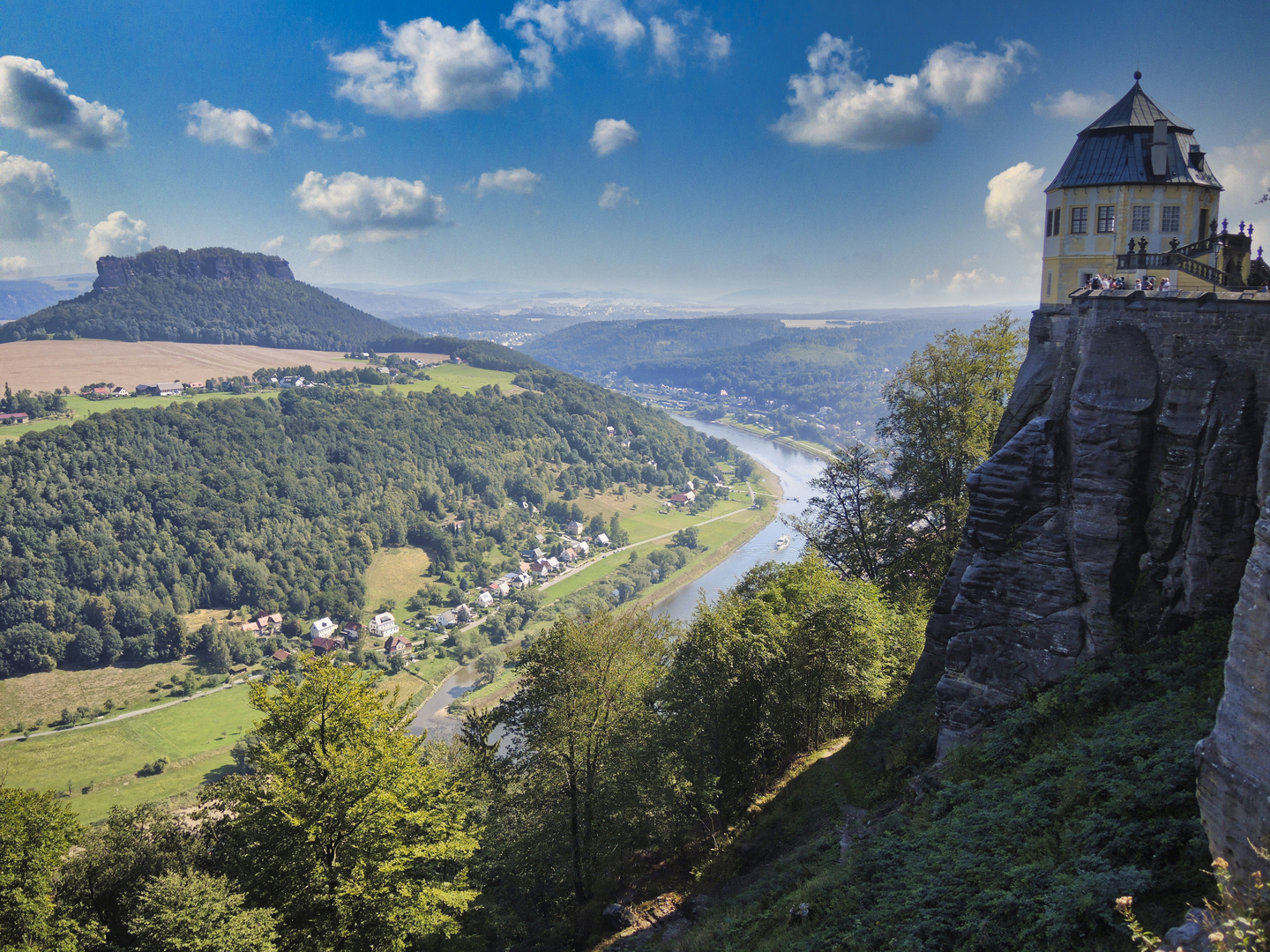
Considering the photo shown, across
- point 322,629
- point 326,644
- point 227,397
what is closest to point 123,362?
point 227,397

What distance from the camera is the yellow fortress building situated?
17.6 m

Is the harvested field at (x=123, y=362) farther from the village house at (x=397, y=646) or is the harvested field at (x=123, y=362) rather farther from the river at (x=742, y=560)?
the river at (x=742, y=560)

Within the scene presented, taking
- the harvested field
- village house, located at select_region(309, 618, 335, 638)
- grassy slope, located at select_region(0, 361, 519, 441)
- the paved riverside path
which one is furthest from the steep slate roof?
the harvested field

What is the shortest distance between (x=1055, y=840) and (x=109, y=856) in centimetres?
2035

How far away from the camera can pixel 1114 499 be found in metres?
13.3

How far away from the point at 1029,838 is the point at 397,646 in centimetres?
8021

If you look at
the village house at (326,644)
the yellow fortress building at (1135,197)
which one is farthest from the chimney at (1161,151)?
the village house at (326,644)

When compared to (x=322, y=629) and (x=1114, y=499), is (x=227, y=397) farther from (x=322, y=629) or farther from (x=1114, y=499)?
(x=1114, y=499)

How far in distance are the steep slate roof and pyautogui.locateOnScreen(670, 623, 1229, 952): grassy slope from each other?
11524mm

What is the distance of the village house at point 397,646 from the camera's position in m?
81.6

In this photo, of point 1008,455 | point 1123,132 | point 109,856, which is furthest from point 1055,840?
point 109,856

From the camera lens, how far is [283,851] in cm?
1504

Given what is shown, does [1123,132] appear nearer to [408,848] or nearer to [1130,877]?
[1130,877]

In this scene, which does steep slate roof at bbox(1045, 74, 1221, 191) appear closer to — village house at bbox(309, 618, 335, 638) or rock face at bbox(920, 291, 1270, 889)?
rock face at bbox(920, 291, 1270, 889)
